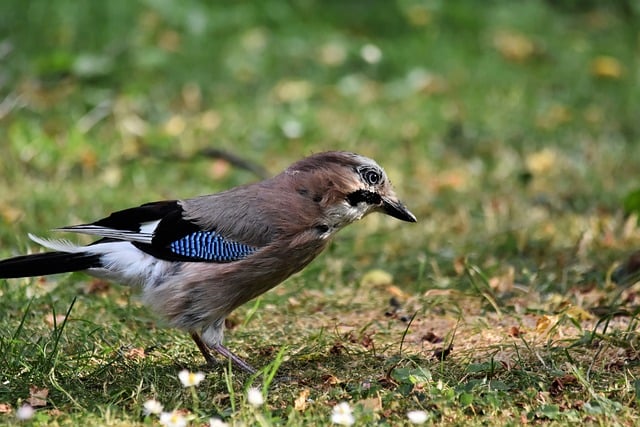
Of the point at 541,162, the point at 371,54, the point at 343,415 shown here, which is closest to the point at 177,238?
the point at 343,415

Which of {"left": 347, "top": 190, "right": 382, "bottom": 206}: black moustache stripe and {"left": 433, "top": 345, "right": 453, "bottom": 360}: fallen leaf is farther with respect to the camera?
{"left": 347, "top": 190, "right": 382, "bottom": 206}: black moustache stripe

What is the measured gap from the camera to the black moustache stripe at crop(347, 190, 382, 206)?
4473 mm

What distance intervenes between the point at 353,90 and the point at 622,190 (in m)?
2.78

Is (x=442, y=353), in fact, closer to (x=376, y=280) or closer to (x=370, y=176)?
(x=370, y=176)

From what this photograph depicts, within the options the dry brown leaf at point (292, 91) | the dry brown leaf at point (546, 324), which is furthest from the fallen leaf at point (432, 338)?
the dry brown leaf at point (292, 91)

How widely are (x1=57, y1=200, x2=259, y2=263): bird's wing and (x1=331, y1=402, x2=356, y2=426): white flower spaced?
946 mm

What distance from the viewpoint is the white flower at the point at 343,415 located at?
3.51 m

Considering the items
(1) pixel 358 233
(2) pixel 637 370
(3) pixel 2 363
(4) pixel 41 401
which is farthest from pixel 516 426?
(1) pixel 358 233

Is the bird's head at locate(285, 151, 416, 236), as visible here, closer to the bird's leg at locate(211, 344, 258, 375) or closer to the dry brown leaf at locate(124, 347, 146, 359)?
the bird's leg at locate(211, 344, 258, 375)

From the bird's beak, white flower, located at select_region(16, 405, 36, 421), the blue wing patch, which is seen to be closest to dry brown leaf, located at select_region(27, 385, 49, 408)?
white flower, located at select_region(16, 405, 36, 421)

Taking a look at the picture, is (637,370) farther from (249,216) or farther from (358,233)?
(358,233)

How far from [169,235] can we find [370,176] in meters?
0.84

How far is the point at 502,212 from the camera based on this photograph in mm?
6602

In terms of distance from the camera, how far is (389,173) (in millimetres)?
7551
